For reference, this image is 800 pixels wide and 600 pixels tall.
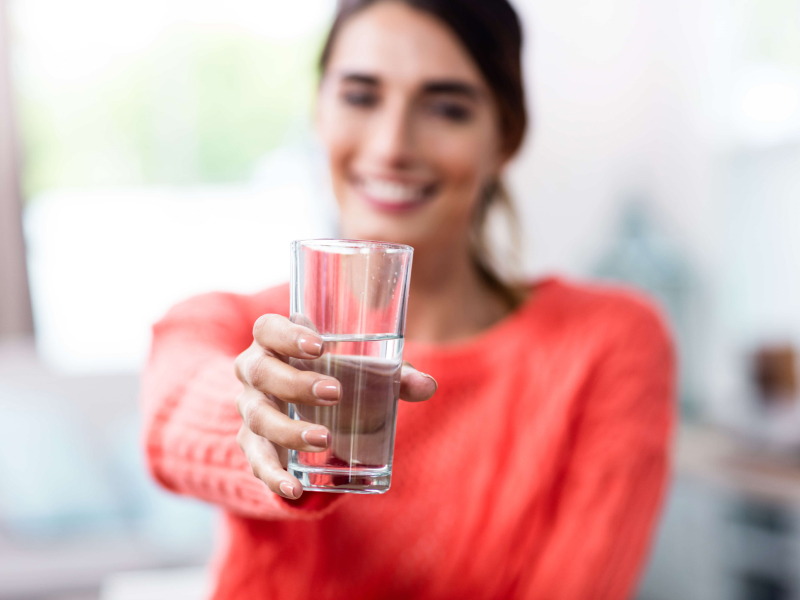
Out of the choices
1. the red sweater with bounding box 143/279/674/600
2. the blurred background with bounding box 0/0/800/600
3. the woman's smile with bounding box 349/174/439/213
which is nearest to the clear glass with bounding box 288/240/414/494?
the red sweater with bounding box 143/279/674/600

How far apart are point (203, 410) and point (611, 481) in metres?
0.55

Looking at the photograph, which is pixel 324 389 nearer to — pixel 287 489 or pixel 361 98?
pixel 287 489

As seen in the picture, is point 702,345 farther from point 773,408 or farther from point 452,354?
point 452,354

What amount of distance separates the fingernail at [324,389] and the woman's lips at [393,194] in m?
0.36

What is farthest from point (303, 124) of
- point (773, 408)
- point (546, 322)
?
point (546, 322)

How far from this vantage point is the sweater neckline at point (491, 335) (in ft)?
2.77

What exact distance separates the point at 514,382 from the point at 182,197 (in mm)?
2088

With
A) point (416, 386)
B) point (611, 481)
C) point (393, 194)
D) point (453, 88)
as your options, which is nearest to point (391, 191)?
point (393, 194)

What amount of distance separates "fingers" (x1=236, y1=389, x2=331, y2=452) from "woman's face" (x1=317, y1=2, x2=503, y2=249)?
32 cm

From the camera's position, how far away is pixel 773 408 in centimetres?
211

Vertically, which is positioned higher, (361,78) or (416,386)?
(361,78)

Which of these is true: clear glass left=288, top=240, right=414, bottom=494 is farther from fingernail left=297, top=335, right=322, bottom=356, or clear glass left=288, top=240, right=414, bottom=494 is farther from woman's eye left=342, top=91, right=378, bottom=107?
woman's eye left=342, top=91, right=378, bottom=107

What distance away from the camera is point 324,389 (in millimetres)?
308

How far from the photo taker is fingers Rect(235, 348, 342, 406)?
0.31 meters
